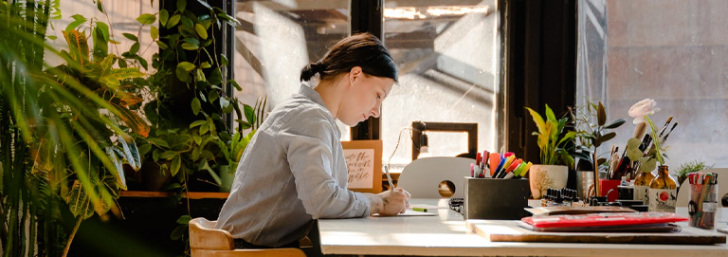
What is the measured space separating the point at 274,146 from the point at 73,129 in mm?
1113

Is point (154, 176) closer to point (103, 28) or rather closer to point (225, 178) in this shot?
point (225, 178)

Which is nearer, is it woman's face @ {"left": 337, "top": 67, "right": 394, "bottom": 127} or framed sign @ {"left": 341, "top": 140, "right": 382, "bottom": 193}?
woman's face @ {"left": 337, "top": 67, "right": 394, "bottom": 127}

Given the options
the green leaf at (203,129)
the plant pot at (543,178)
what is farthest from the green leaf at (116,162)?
the plant pot at (543,178)

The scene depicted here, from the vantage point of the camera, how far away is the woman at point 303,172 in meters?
1.55

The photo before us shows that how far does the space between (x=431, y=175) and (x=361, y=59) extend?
4.11 feet

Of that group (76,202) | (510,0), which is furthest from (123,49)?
(510,0)

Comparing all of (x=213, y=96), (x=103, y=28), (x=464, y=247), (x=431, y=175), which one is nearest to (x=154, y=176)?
(x=213, y=96)

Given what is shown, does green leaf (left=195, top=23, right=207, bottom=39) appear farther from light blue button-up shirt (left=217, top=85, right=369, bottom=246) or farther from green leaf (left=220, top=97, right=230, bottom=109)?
light blue button-up shirt (left=217, top=85, right=369, bottom=246)


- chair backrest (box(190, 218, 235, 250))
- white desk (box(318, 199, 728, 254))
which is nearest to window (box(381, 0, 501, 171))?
chair backrest (box(190, 218, 235, 250))

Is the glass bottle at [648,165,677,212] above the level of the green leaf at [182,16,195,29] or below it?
below

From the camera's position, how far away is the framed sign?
10.3 ft

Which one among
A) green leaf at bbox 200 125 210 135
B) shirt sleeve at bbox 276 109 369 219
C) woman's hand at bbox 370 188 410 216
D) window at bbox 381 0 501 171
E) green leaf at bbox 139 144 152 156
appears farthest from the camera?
window at bbox 381 0 501 171

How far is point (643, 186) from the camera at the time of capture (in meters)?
1.82

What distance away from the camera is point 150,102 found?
3314mm
